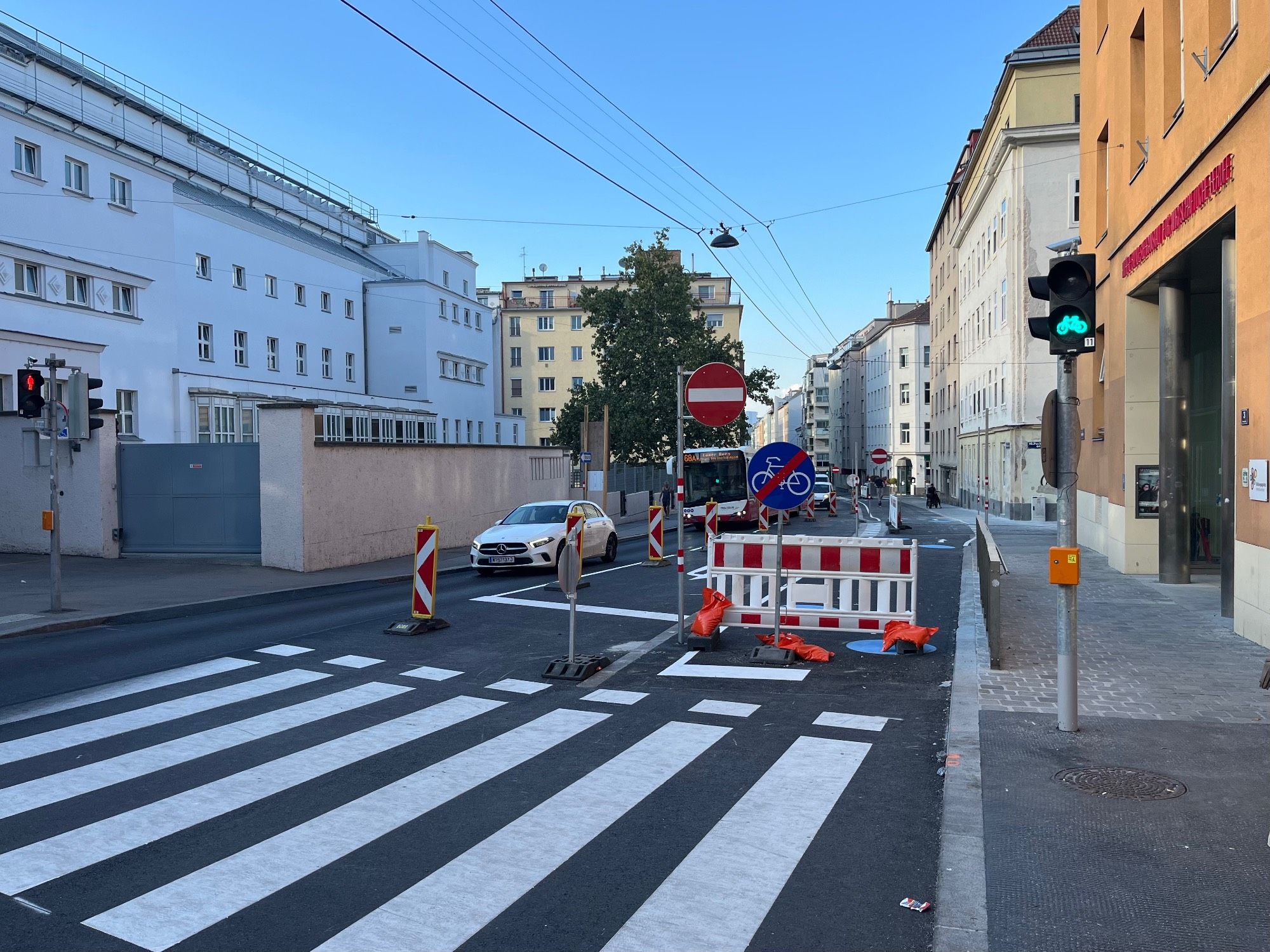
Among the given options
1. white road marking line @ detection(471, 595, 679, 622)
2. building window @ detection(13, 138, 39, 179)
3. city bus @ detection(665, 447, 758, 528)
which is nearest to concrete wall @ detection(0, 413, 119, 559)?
white road marking line @ detection(471, 595, 679, 622)

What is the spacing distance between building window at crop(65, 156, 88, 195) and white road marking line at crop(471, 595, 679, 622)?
24.3 m

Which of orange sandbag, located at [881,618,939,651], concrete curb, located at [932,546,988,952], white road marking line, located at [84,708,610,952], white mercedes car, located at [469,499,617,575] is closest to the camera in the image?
concrete curb, located at [932,546,988,952]

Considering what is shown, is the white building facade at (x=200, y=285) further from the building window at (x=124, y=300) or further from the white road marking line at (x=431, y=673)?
the white road marking line at (x=431, y=673)

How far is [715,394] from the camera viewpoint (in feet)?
34.5

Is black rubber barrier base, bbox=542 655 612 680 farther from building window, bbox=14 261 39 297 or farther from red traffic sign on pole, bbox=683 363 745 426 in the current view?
building window, bbox=14 261 39 297

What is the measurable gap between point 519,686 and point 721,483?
28846 mm

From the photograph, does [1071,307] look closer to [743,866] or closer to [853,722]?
[853,722]

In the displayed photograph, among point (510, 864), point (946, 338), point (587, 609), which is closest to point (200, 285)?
point (587, 609)

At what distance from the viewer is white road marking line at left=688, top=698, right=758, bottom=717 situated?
308 inches

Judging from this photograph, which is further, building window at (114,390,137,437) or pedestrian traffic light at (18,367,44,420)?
building window at (114,390,137,437)

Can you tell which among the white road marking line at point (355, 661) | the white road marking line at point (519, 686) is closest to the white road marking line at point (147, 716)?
the white road marking line at point (355, 661)

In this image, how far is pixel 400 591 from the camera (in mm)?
16688

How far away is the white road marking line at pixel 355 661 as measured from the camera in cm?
973

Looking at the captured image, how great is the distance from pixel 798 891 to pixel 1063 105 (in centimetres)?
4330
